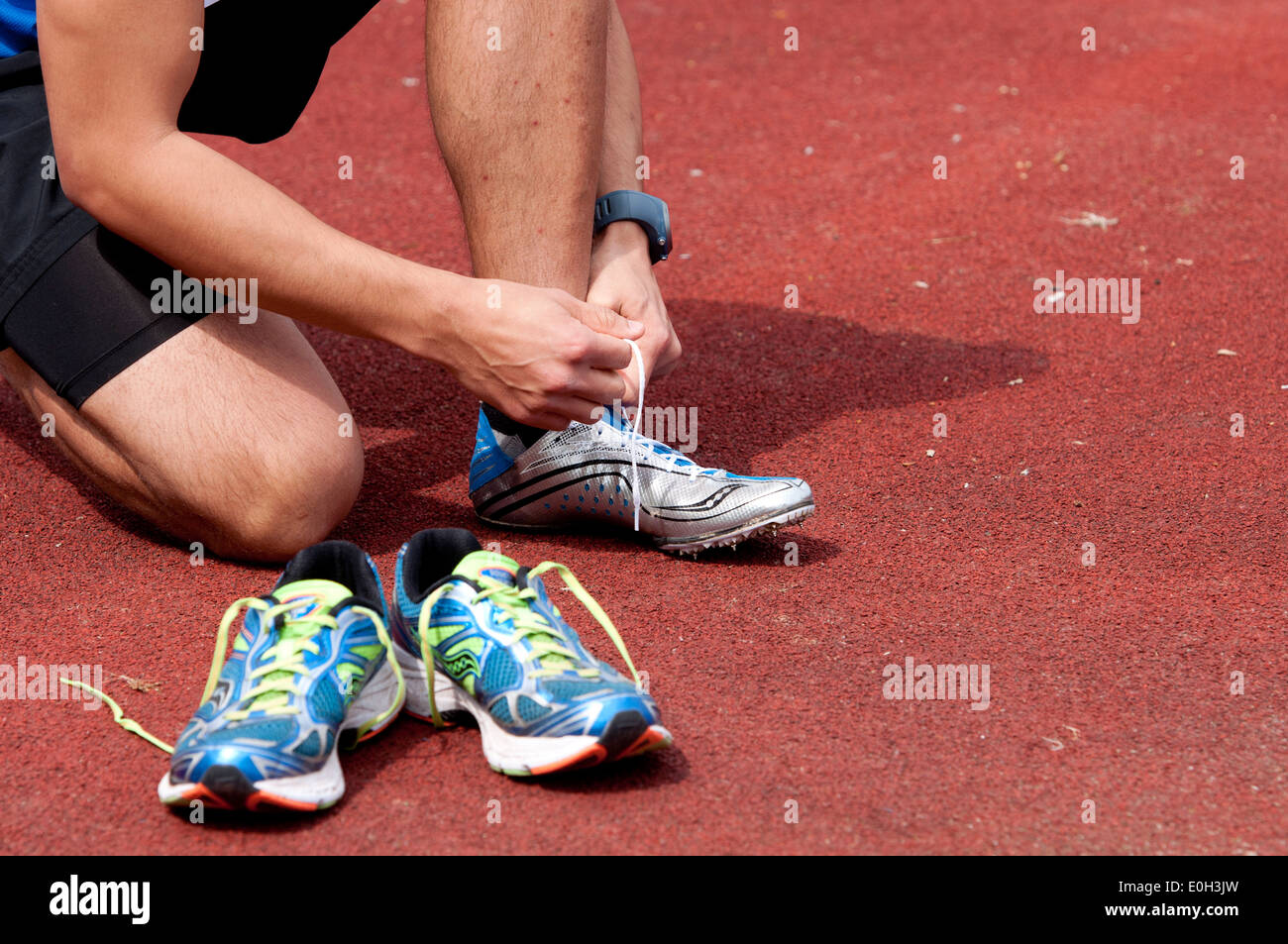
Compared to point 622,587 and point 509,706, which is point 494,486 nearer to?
point 622,587

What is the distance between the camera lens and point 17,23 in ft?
7.74

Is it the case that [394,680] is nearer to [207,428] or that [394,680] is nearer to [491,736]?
[491,736]

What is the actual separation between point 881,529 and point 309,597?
1034 mm

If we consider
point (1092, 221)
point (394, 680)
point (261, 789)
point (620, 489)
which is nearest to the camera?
point (261, 789)

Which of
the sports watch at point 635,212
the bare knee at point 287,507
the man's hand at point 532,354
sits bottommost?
the bare knee at point 287,507

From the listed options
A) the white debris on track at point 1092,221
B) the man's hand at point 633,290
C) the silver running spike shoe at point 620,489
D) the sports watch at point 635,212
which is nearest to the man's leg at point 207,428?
the silver running spike shoe at point 620,489

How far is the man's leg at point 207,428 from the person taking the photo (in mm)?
2123

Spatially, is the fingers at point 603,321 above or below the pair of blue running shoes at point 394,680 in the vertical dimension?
above

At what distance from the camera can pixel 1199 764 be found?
5.32 feet

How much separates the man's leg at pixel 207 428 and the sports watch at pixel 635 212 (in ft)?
2.06

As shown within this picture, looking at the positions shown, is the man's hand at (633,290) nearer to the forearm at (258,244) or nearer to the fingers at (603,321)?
the fingers at (603,321)

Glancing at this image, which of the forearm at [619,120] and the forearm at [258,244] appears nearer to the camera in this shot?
the forearm at [258,244]

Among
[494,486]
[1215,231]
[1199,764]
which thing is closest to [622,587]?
[494,486]

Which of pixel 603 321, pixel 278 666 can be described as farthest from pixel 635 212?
pixel 278 666
